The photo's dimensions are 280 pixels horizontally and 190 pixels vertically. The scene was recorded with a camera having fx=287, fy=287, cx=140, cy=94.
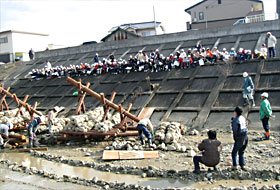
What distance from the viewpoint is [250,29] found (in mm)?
20703

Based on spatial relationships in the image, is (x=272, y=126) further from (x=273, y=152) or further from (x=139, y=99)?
(x=139, y=99)

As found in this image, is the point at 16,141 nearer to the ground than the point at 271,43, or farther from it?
nearer to the ground

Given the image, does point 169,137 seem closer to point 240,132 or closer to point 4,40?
point 240,132

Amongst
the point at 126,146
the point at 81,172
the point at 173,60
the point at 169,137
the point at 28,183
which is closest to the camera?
the point at 28,183

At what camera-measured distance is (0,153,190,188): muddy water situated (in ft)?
24.6

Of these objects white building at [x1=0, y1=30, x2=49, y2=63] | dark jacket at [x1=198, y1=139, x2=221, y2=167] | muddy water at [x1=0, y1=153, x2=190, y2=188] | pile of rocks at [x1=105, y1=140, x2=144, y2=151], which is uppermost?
white building at [x1=0, y1=30, x2=49, y2=63]

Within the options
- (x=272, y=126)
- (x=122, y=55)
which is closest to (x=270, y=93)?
(x=272, y=126)

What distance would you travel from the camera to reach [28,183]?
7.99m

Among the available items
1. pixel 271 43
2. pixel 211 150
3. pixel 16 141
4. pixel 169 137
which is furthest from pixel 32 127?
pixel 271 43

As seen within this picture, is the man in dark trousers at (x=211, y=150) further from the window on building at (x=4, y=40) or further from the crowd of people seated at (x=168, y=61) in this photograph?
the window on building at (x=4, y=40)

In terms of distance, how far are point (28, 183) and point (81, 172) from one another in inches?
62.1

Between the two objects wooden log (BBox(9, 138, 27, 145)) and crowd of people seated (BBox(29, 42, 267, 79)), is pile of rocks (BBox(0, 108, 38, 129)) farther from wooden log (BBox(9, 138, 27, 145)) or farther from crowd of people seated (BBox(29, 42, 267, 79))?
crowd of people seated (BBox(29, 42, 267, 79))

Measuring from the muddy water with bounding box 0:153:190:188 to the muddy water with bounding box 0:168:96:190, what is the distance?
0.73 metres

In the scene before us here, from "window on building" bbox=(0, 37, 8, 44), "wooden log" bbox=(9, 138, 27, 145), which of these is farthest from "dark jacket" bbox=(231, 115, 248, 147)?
"window on building" bbox=(0, 37, 8, 44)
